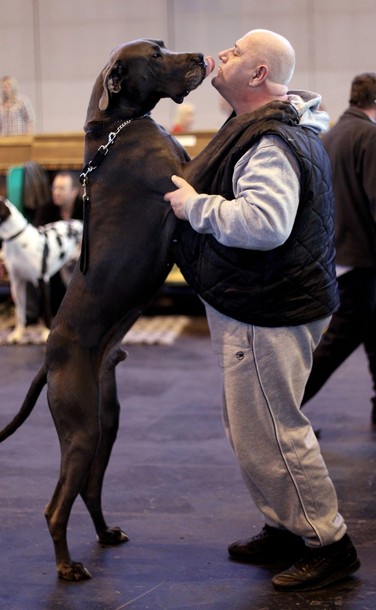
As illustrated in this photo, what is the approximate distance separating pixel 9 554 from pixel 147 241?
1.13 m

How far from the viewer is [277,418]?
2.79 metres

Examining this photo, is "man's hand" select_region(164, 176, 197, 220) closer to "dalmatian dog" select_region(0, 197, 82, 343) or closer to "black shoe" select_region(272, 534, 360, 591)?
"black shoe" select_region(272, 534, 360, 591)

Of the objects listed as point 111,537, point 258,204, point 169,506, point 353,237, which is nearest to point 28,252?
point 353,237

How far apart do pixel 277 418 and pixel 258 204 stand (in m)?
0.61

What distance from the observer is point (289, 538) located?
309cm

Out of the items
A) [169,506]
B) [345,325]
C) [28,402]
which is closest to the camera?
[28,402]

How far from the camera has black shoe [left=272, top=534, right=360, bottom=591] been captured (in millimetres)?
2854

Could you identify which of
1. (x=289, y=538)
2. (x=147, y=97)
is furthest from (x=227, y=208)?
(x=289, y=538)

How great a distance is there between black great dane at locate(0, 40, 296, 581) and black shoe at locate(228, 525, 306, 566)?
493 mm

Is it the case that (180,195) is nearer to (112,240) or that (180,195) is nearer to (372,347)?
(112,240)

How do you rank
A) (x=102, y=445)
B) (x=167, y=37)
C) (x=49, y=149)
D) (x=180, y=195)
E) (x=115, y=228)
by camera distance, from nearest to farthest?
(x=180, y=195)
(x=115, y=228)
(x=102, y=445)
(x=49, y=149)
(x=167, y=37)

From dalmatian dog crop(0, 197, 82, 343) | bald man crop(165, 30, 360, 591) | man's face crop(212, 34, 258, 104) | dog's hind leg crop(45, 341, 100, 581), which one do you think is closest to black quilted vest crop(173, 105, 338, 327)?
bald man crop(165, 30, 360, 591)

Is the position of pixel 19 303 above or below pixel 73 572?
below

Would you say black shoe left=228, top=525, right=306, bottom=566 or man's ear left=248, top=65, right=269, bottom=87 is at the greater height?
man's ear left=248, top=65, right=269, bottom=87
